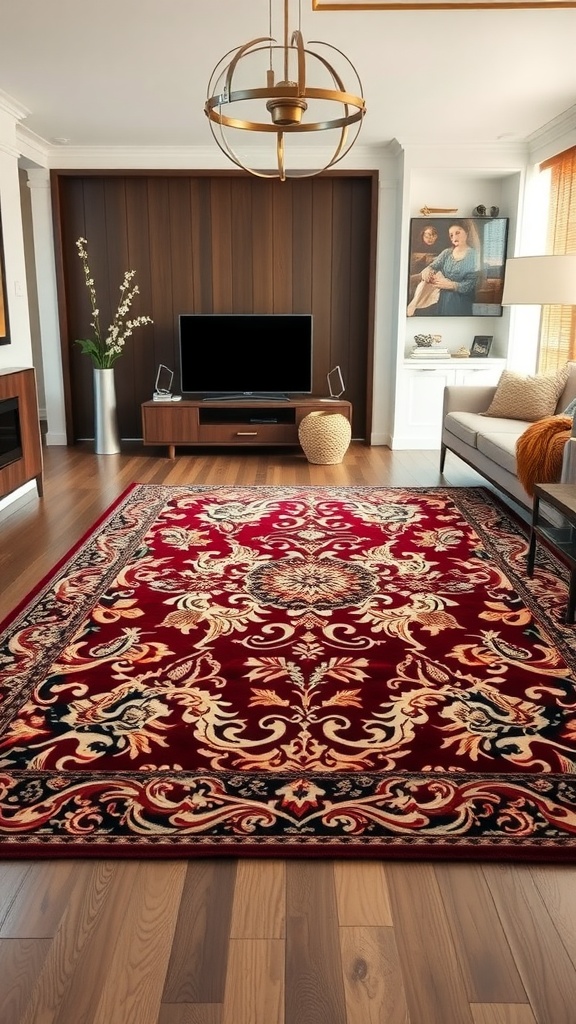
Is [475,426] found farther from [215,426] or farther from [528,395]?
[215,426]

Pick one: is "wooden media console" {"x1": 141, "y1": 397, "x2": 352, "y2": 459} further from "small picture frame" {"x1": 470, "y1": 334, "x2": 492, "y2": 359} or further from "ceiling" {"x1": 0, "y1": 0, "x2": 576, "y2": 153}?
"ceiling" {"x1": 0, "y1": 0, "x2": 576, "y2": 153}

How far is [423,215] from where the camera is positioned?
21.7ft

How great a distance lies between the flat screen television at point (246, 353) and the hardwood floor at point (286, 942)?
207 inches

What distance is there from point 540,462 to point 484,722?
203 centimetres

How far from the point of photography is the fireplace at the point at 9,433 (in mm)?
4512

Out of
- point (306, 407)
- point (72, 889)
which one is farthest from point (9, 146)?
point (72, 889)

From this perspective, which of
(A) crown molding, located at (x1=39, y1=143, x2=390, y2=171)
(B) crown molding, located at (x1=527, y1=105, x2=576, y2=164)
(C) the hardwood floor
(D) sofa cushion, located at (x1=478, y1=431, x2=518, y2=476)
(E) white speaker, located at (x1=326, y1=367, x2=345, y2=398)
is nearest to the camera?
(C) the hardwood floor

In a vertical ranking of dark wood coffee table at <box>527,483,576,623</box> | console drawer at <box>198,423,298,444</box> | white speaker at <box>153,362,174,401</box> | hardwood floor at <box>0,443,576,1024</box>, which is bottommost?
hardwood floor at <box>0,443,576,1024</box>

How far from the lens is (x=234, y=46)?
409 cm

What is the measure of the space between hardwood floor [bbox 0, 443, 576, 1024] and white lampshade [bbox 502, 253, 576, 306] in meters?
3.89

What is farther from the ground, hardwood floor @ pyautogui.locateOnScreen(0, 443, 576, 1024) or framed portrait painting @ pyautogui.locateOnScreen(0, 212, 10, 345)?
framed portrait painting @ pyautogui.locateOnScreen(0, 212, 10, 345)

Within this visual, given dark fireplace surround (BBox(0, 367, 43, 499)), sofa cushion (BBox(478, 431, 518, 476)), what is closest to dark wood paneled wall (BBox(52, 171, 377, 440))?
dark fireplace surround (BBox(0, 367, 43, 499))

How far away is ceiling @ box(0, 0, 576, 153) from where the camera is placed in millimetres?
3604

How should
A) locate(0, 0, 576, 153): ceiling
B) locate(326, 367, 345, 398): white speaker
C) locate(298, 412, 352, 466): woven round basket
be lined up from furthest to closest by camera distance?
locate(326, 367, 345, 398): white speaker, locate(298, 412, 352, 466): woven round basket, locate(0, 0, 576, 153): ceiling
